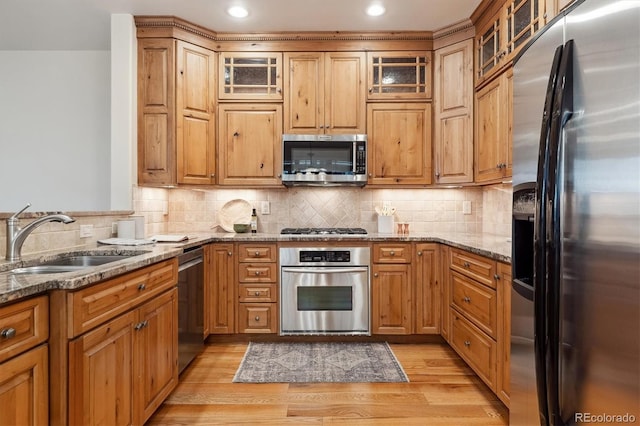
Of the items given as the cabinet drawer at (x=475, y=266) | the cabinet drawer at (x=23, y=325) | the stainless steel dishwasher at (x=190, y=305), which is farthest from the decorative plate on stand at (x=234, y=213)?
the cabinet drawer at (x=23, y=325)

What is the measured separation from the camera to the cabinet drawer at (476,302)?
82.2 inches

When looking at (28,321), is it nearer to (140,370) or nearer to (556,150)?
(140,370)

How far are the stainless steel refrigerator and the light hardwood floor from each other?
1.08 meters

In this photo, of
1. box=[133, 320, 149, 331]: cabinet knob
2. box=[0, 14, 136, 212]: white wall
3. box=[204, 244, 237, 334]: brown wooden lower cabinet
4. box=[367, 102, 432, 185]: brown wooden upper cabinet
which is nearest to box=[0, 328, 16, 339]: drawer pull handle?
box=[133, 320, 149, 331]: cabinet knob

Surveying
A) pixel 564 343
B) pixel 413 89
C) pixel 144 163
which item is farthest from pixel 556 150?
pixel 144 163

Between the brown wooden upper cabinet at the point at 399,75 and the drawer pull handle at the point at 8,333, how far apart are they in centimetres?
299

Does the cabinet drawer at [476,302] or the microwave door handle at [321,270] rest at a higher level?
the microwave door handle at [321,270]

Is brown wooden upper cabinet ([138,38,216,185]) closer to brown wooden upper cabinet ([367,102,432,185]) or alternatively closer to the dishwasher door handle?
the dishwasher door handle

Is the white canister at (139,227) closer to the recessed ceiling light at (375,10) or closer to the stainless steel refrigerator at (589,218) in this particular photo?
the recessed ceiling light at (375,10)

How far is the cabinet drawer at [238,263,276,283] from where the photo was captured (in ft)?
10.0

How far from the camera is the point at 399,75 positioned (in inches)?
132

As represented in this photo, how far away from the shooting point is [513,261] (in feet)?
5.01

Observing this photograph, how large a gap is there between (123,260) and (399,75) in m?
2.79

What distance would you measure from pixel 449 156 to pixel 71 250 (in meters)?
2.97
